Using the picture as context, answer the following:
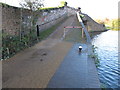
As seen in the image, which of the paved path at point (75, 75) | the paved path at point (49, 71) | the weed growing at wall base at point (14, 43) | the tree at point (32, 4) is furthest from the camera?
the tree at point (32, 4)

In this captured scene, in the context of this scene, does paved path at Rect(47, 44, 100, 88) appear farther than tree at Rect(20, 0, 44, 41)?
No

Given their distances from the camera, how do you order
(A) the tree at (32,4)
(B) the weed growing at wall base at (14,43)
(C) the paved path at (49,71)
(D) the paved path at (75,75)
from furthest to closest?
(A) the tree at (32,4) < (B) the weed growing at wall base at (14,43) < (C) the paved path at (49,71) < (D) the paved path at (75,75)

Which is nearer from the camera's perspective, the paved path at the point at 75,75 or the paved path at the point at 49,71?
the paved path at the point at 75,75

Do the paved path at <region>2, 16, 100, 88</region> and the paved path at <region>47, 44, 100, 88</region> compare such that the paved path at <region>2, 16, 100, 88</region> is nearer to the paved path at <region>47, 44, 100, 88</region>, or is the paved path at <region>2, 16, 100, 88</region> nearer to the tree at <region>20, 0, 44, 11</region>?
the paved path at <region>47, 44, 100, 88</region>

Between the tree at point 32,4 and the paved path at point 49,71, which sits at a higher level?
the tree at point 32,4

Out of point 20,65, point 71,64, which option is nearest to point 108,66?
point 71,64

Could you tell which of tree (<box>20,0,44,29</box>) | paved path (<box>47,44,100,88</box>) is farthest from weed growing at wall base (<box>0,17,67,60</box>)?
paved path (<box>47,44,100,88</box>)

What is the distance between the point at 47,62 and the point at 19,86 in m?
2.68

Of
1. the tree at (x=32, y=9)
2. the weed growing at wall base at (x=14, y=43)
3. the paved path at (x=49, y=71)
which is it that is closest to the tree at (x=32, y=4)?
the tree at (x=32, y=9)

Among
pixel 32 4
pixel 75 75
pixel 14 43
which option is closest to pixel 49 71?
pixel 75 75

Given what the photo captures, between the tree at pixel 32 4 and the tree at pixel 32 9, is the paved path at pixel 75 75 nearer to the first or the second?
the tree at pixel 32 9

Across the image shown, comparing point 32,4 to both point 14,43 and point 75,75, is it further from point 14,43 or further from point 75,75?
point 75,75

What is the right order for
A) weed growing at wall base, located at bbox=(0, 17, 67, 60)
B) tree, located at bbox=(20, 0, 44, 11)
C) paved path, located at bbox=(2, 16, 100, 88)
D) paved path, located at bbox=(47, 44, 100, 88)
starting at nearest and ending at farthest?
paved path, located at bbox=(47, 44, 100, 88)
paved path, located at bbox=(2, 16, 100, 88)
weed growing at wall base, located at bbox=(0, 17, 67, 60)
tree, located at bbox=(20, 0, 44, 11)

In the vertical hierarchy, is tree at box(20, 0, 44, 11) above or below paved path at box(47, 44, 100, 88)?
above
